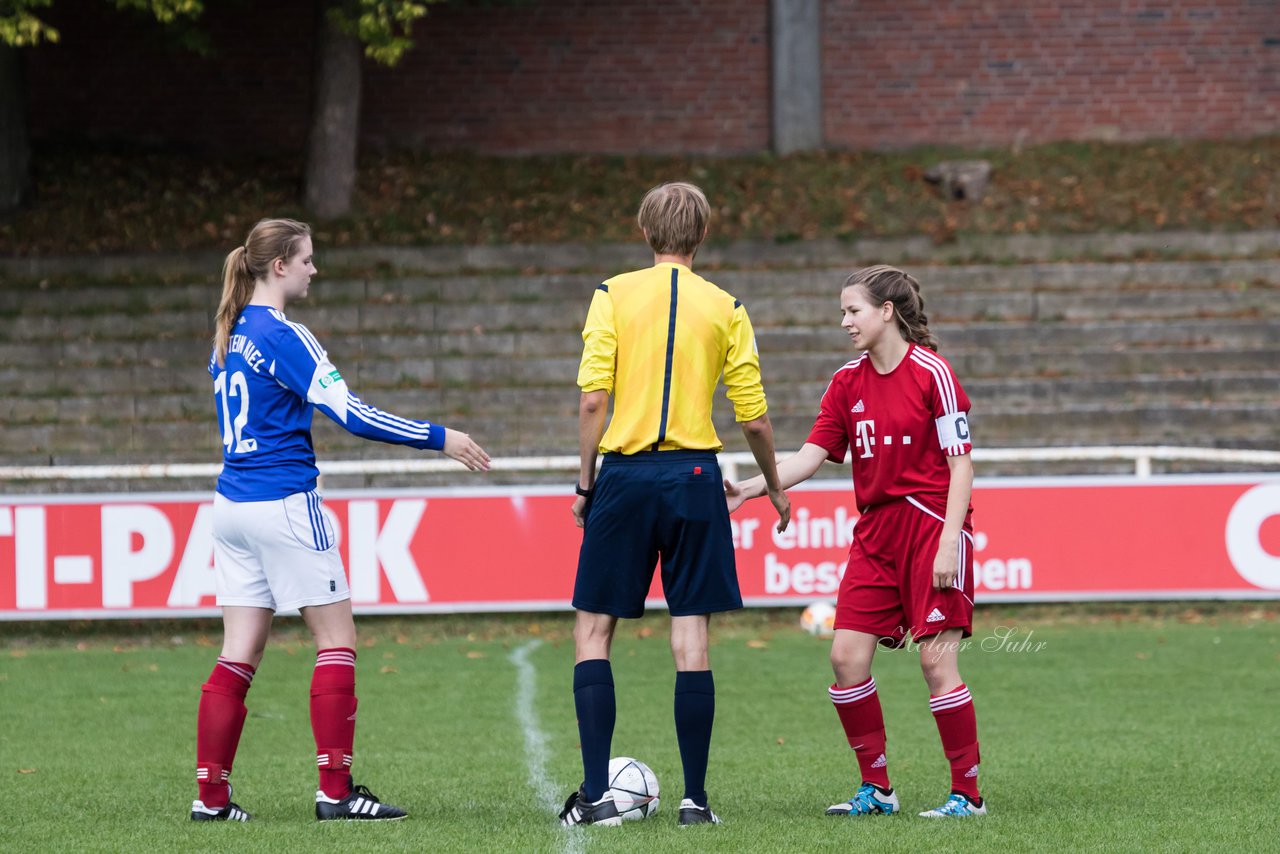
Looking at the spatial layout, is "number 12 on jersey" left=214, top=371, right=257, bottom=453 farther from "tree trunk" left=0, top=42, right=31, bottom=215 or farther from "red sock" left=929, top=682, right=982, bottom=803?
"tree trunk" left=0, top=42, right=31, bottom=215

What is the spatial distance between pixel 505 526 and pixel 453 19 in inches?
426

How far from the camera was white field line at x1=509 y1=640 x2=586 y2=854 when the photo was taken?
4883 mm

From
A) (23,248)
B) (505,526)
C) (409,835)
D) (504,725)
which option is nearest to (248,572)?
(409,835)

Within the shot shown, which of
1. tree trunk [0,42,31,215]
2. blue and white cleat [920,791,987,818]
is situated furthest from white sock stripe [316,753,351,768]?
tree trunk [0,42,31,215]

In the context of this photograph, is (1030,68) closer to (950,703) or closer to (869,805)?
(950,703)

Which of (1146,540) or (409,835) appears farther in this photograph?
(1146,540)

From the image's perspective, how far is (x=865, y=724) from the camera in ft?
17.2

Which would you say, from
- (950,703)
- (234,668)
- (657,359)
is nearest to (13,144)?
(234,668)

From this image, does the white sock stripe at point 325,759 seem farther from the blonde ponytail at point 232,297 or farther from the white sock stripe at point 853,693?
the white sock stripe at point 853,693

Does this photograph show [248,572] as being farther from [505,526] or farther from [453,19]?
[453,19]

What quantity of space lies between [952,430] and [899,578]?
20.7 inches

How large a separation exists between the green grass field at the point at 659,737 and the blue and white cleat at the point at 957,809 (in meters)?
0.06

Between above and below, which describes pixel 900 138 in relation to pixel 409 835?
above

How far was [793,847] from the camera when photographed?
4566 mm
